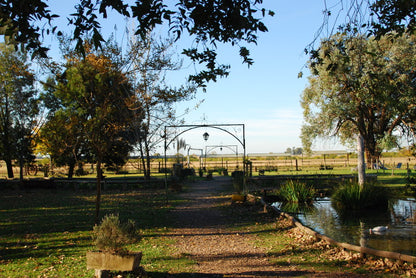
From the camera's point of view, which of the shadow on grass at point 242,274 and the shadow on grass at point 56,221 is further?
the shadow on grass at point 56,221

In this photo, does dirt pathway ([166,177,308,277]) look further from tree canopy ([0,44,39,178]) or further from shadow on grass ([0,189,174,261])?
tree canopy ([0,44,39,178])

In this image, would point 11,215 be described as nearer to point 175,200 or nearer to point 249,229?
point 175,200

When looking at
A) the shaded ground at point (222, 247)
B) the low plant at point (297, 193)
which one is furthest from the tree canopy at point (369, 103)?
the shaded ground at point (222, 247)

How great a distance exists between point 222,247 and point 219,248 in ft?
0.34

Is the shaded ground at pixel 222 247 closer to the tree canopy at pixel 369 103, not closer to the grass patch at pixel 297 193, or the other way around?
the grass patch at pixel 297 193

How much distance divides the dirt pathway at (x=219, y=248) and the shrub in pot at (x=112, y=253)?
3.81ft

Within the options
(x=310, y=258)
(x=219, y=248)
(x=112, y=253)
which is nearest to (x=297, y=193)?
(x=219, y=248)

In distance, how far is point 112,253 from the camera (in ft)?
16.7

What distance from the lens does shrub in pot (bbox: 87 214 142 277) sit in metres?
5.04

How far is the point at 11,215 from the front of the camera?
38.9ft

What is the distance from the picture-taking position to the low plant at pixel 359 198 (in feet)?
42.7

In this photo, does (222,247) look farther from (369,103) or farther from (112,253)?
(369,103)

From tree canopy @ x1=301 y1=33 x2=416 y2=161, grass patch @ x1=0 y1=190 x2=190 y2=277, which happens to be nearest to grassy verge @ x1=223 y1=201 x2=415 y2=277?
grass patch @ x1=0 y1=190 x2=190 y2=277

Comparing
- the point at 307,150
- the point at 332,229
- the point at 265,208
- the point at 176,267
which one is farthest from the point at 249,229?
the point at 307,150
